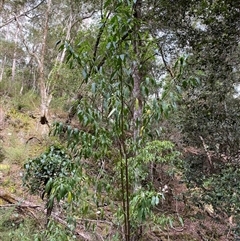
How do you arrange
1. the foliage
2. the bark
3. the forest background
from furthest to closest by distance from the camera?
1. the bark
2. the foliage
3. the forest background

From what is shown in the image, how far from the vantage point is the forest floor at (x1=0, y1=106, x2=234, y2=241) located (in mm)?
4574

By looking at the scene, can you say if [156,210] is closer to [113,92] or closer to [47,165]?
[47,165]

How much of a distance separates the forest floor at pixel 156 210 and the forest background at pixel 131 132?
25 mm

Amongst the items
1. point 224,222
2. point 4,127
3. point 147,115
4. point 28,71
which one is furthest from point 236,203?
point 28,71

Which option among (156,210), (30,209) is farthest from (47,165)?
(156,210)

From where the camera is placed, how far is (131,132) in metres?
2.32

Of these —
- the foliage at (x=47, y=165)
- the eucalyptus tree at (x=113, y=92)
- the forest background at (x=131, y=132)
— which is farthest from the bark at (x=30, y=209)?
the eucalyptus tree at (x=113, y=92)

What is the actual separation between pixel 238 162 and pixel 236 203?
73cm

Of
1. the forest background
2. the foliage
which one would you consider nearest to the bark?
the forest background

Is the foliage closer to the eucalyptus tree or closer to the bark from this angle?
the eucalyptus tree

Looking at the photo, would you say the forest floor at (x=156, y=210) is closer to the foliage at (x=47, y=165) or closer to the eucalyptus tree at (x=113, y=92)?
the foliage at (x=47, y=165)

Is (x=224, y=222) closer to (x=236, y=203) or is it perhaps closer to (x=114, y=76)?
(x=236, y=203)

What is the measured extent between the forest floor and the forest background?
25mm

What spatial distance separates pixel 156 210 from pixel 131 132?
3686 millimetres
